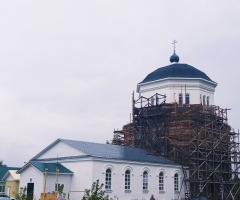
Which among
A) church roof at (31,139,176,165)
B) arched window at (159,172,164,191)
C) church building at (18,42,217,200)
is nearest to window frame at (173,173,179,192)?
church building at (18,42,217,200)

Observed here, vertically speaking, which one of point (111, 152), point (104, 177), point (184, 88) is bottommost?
point (104, 177)

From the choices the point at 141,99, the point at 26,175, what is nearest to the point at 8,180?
the point at 26,175

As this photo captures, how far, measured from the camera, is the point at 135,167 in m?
30.2

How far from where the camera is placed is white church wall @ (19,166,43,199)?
27.4 m

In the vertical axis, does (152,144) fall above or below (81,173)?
above

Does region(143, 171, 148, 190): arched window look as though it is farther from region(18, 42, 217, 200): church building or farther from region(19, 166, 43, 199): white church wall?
region(19, 166, 43, 199): white church wall

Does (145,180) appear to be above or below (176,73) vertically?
below

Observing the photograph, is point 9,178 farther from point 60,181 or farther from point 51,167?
point 60,181

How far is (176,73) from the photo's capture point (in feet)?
125

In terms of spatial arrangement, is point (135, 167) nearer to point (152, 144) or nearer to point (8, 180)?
→ point (152, 144)

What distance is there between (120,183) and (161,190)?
4.29 metres

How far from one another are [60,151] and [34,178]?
3219mm

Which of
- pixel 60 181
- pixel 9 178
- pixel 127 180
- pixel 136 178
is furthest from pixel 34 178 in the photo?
pixel 136 178

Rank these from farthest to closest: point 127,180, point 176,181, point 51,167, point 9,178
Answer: point 176,181, point 9,178, point 127,180, point 51,167
